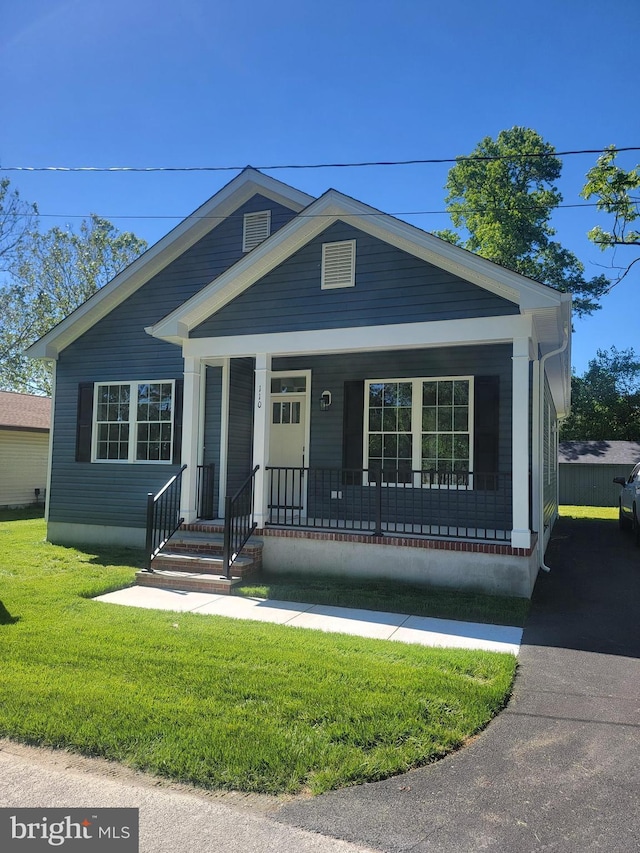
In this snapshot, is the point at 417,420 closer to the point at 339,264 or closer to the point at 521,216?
the point at 339,264

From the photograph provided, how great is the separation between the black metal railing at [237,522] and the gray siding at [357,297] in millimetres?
2296

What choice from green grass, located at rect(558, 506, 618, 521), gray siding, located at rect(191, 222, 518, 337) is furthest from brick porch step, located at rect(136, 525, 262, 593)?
green grass, located at rect(558, 506, 618, 521)

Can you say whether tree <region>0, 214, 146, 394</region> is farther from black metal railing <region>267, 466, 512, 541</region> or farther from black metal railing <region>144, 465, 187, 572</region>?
black metal railing <region>267, 466, 512, 541</region>

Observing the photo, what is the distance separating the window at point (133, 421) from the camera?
1087cm

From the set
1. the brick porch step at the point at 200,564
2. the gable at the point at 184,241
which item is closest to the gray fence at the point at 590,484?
the gable at the point at 184,241

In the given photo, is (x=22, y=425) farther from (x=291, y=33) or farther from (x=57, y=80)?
(x=291, y=33)

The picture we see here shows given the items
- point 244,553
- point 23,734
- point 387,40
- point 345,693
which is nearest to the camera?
point 23,734

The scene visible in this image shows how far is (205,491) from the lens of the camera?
9.92m

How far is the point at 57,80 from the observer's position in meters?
10.5

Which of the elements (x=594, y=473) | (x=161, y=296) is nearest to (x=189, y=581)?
(x=161, y=296)

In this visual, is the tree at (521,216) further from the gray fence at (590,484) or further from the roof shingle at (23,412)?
the roof shingle at (23,412)

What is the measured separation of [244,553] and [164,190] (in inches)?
317

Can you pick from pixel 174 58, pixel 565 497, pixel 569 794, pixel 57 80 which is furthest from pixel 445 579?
pixel 565 497

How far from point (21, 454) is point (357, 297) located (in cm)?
1479
